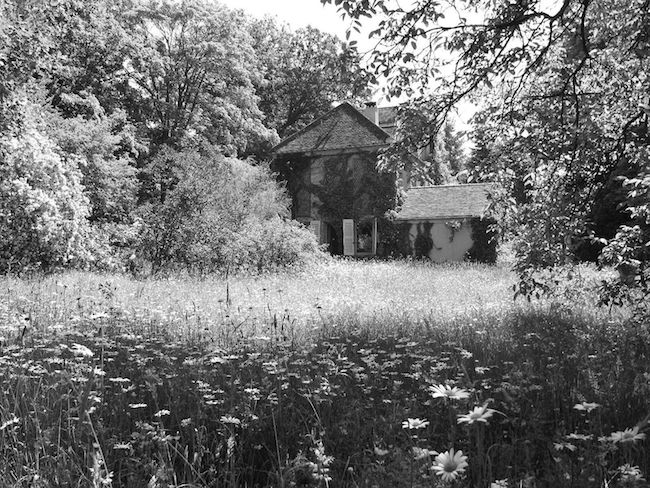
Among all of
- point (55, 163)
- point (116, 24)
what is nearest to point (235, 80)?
point (116, 24)

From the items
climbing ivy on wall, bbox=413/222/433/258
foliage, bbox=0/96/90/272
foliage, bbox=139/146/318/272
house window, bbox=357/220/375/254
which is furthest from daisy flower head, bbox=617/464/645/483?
house window, bbox=357/220/375/254

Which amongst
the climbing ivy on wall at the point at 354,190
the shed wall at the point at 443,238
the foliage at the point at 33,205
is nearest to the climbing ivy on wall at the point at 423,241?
the shed wall at the point at 443,238

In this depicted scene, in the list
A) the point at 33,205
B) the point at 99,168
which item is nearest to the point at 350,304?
the point at 33,205

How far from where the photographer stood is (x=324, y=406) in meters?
3.56

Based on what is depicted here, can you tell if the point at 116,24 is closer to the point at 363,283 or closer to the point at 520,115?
the point at 363,283

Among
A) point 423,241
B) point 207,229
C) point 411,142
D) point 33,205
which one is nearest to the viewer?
point 411,142

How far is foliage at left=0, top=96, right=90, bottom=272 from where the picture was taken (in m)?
13.5

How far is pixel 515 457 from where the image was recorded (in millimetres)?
2871

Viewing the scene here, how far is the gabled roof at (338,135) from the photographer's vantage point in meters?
29.0

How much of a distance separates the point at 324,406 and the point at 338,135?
27064mm

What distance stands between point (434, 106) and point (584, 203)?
92.1 inches

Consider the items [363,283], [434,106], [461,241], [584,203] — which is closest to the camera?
[434,106]

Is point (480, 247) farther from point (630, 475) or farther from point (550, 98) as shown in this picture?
point (630, 475)

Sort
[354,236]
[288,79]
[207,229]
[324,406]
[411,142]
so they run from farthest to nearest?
[288,79] < [354,236] < [207,229] < [411,142] < [324,406]
